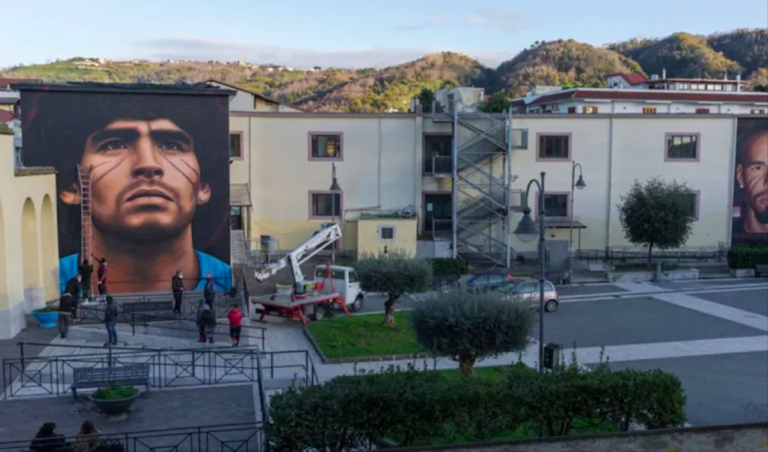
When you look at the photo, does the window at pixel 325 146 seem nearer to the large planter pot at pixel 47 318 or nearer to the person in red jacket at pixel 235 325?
the large planter pot at pixel 47 318

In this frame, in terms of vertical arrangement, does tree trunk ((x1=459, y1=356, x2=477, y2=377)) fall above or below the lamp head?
below

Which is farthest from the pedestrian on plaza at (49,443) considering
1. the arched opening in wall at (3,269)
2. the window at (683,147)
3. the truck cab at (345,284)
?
the window at (683,147)

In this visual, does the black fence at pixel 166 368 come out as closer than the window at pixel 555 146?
Yes

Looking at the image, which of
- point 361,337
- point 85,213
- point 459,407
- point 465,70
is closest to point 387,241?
point 361,337

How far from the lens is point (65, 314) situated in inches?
803

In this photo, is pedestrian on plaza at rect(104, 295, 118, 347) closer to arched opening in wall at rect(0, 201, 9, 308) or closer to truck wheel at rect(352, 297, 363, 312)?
arched opening in wall at rect(0, 201, 9, 308)

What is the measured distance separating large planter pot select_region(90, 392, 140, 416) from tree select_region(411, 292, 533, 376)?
20.5ft

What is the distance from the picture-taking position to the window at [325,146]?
37031mm

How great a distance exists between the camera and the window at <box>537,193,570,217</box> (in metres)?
38.2

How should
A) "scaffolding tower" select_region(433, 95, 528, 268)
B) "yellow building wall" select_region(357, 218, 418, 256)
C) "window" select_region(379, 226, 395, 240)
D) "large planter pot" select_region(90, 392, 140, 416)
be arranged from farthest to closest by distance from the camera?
"scaffolding tower" select_region(433, 95, 528, 268), "window" select_region(379, 226, 395, 240), "yellow building wall" select_region(357, 218, 418, 256), "large planter pot" select_region(90, 392, 140, 416)

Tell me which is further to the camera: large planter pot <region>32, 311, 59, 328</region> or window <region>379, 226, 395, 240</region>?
window <region>379, 226, 395, 240</region>

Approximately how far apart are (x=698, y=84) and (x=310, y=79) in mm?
64270

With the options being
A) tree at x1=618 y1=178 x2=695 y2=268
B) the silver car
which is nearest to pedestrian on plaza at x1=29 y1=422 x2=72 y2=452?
the silver car

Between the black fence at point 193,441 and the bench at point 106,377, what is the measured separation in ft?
8.35
